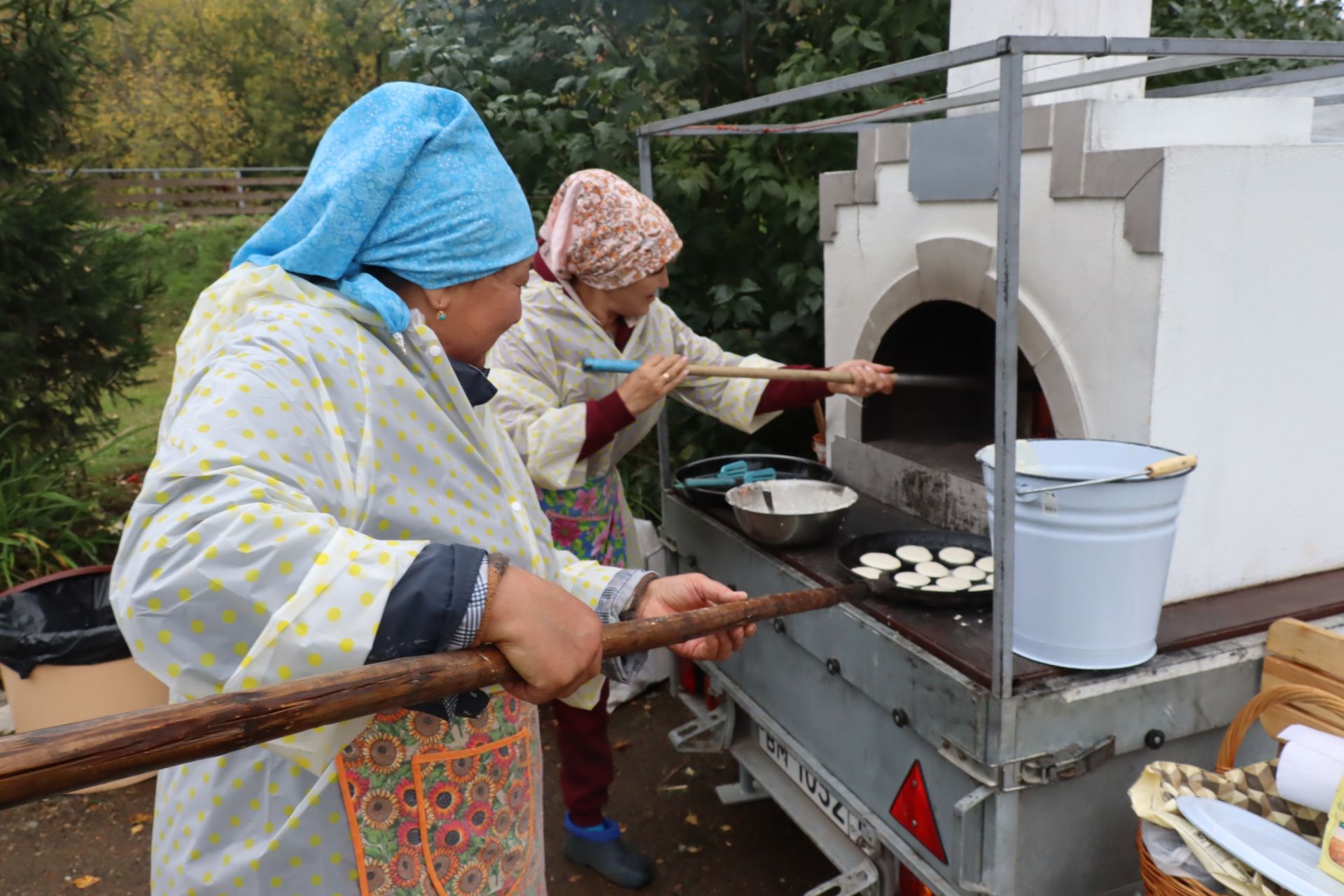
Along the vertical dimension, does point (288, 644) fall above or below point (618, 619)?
above

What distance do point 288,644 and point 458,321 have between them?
0.61m

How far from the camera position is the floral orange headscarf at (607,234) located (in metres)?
3.00

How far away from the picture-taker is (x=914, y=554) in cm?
274

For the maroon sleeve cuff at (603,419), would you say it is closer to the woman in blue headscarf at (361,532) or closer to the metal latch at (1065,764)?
the woman in blue headscarf at (361,532)

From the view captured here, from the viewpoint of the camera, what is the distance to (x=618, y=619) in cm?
189

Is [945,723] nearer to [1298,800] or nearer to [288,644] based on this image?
[1298,800]

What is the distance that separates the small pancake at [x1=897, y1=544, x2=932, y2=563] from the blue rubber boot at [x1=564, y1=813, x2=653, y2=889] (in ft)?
4.77

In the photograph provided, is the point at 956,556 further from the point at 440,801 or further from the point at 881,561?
the point at 440,801

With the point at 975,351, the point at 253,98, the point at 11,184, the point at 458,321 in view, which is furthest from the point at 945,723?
the point at 253,98

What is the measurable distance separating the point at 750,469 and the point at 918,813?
153 cm

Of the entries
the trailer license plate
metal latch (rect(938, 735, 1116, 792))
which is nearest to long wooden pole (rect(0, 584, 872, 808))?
metal latch (rect(938, 735, 1116, 792))

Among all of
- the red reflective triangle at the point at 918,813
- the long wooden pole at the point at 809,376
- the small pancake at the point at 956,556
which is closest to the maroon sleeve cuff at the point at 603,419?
the long wooden pole at the point at 809,376

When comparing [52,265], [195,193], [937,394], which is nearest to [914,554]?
[937,394]

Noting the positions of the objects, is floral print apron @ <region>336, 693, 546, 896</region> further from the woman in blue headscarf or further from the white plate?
the white plate
